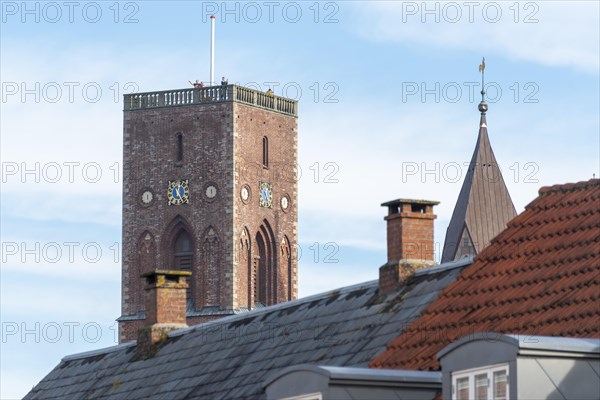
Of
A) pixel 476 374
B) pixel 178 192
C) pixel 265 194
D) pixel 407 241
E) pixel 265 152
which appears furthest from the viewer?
pixel 265 194

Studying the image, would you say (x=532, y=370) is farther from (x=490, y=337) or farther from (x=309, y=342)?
(x=309, y=342)

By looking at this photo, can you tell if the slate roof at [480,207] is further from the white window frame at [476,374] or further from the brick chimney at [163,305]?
the white window frame at [476,374]

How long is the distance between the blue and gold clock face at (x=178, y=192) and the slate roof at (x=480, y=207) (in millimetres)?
12457

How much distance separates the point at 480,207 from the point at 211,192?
42.0 feet

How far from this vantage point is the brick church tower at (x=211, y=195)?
10294cm

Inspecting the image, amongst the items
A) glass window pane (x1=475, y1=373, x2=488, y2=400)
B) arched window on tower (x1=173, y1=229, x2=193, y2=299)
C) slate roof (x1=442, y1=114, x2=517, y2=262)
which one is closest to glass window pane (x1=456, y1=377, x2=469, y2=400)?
glass window pane (x1=475, y1=373, x2=488, y2=400)

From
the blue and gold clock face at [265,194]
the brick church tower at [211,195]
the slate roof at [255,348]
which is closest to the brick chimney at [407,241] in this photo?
the slate roof at [255,348]

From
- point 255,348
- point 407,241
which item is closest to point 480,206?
point 255,348

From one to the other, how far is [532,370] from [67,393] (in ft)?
57.5

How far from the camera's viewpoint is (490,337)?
2094cm

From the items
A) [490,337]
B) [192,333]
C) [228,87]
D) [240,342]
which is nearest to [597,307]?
[490,337]

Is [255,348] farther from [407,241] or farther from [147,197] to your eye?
[147,197]

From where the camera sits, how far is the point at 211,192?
103625mm

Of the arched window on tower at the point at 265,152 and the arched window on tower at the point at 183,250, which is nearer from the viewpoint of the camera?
the arched window on tower at the point at 183,250
